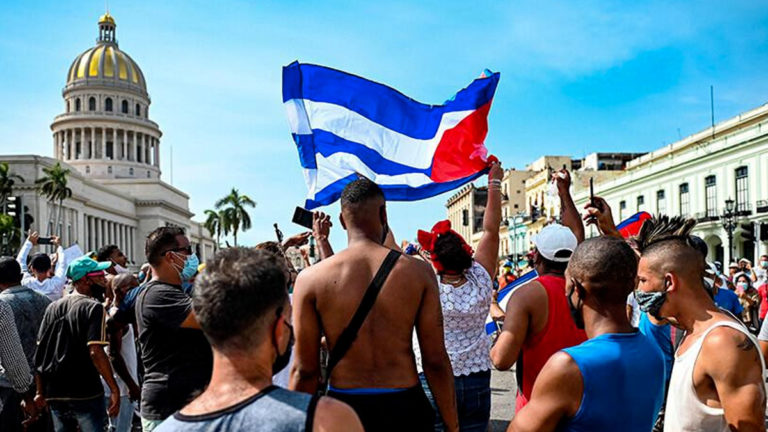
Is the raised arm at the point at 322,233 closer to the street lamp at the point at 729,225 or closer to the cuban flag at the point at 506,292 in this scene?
the cuban flag at the point at 506,292

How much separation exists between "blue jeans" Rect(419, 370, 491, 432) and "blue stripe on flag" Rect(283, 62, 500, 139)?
270 centimetres

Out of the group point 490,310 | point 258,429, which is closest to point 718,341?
point 258,429

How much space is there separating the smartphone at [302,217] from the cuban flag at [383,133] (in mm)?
1121

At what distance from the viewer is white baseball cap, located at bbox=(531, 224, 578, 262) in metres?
3.67

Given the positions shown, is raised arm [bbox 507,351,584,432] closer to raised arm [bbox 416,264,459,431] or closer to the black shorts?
the black shorts

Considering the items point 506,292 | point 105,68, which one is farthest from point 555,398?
point 105,68

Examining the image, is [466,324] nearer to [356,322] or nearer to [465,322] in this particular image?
[465,322]

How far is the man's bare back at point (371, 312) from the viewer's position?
316 cm

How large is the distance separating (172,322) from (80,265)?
1.82 m

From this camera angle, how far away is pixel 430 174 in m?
6.16

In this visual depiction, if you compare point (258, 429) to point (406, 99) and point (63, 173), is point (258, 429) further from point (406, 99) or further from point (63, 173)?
point (63, 173)

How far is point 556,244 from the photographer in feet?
12.1

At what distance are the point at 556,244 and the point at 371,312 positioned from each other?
1145mm

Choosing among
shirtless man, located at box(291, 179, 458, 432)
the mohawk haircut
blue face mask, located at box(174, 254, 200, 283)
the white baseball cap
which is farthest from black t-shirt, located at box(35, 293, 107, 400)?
the mohawk haircut
